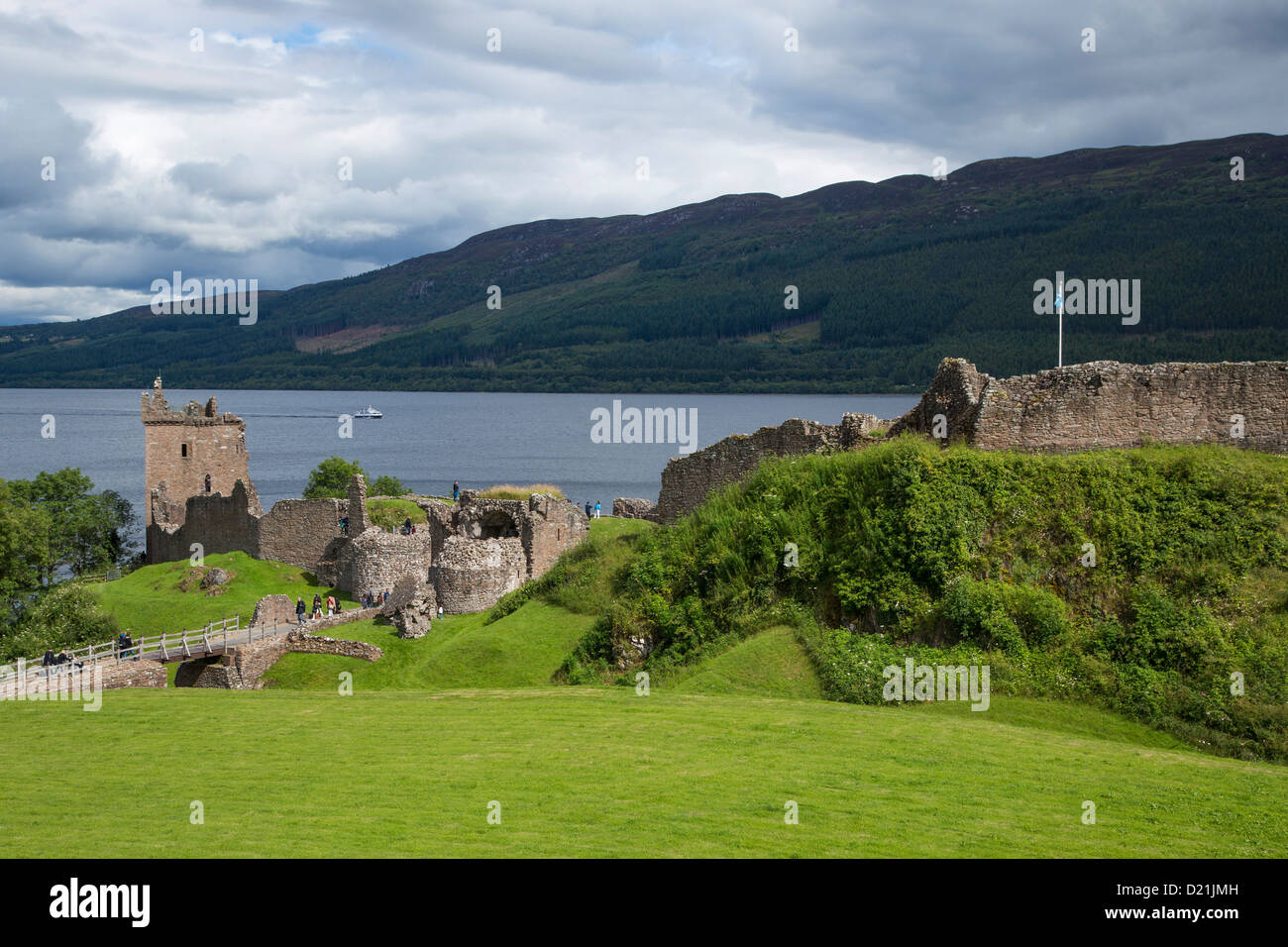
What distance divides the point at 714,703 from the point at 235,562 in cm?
3605

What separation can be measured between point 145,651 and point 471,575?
9675 mm

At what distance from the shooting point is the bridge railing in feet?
88.8

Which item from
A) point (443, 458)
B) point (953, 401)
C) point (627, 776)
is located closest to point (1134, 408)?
point (953, 401)

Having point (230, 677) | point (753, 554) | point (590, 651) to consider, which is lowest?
point (230, 677)

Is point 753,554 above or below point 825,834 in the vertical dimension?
above

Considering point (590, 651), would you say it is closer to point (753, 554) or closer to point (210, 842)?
point (753, 554)

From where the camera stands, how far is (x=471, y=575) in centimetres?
3697

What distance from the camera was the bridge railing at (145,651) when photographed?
1066 inches

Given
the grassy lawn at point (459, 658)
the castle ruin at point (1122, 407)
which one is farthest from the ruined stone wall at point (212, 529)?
the castle ruin at point (1122, 407)

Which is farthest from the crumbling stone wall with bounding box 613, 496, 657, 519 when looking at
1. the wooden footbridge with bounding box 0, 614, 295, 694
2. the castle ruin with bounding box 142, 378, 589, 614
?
the wooden footbridge with bounding box 0, 614, 295, 694

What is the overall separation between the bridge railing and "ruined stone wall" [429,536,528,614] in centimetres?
528

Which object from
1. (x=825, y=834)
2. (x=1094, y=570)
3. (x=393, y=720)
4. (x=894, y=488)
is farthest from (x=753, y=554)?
(x=825, y=834)

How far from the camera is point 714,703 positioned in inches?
800

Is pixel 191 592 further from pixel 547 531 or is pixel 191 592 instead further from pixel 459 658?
pixel 459 658
